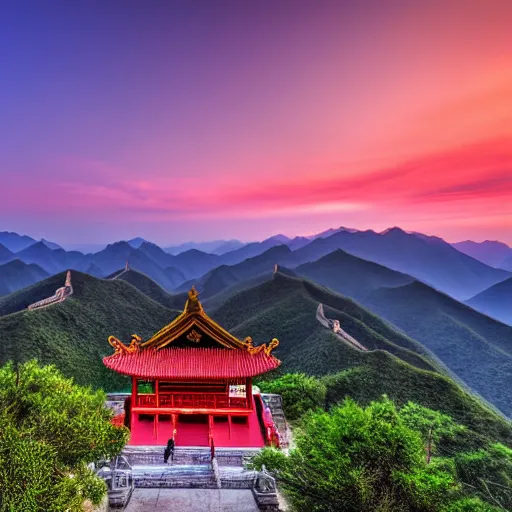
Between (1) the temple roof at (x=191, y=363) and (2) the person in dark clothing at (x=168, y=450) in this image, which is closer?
(2) the person in dark clothing at (x=168, y=450)

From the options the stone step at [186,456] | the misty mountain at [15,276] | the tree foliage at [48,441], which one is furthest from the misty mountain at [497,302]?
the misty mountain at [15,276]

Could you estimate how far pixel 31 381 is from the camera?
13.5 meters

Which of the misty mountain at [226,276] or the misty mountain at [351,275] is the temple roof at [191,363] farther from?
the misty mountain at [226,276]

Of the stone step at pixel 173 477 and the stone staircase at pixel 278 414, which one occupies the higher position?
the stone staircase at pixel 278 414

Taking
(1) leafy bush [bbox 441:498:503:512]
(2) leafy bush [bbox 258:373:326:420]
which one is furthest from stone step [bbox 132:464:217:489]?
(2) leafy bush [bbox 258:373:326:420]

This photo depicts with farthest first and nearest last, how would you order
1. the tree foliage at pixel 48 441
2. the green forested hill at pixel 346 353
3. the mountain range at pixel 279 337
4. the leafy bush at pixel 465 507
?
1. the mountain range at pixel 279 337
2. the green forested hill at pixel 346 353
3. the leafy bush at pixel 465 507
4. the tree foliage at pixel 48 441

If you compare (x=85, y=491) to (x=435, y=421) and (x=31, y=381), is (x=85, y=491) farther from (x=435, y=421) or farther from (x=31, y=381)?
(x=435, y=421)

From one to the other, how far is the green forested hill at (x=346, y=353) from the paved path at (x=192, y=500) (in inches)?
800

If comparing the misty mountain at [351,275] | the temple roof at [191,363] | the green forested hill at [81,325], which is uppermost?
the misty mountain at [351,275]

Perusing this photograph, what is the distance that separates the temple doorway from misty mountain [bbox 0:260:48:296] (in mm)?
162605

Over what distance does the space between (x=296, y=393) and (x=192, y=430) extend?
9622mm

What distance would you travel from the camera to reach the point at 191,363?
17.1m

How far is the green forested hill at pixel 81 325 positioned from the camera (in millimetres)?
40219

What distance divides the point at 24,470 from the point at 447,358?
83.3 meters
